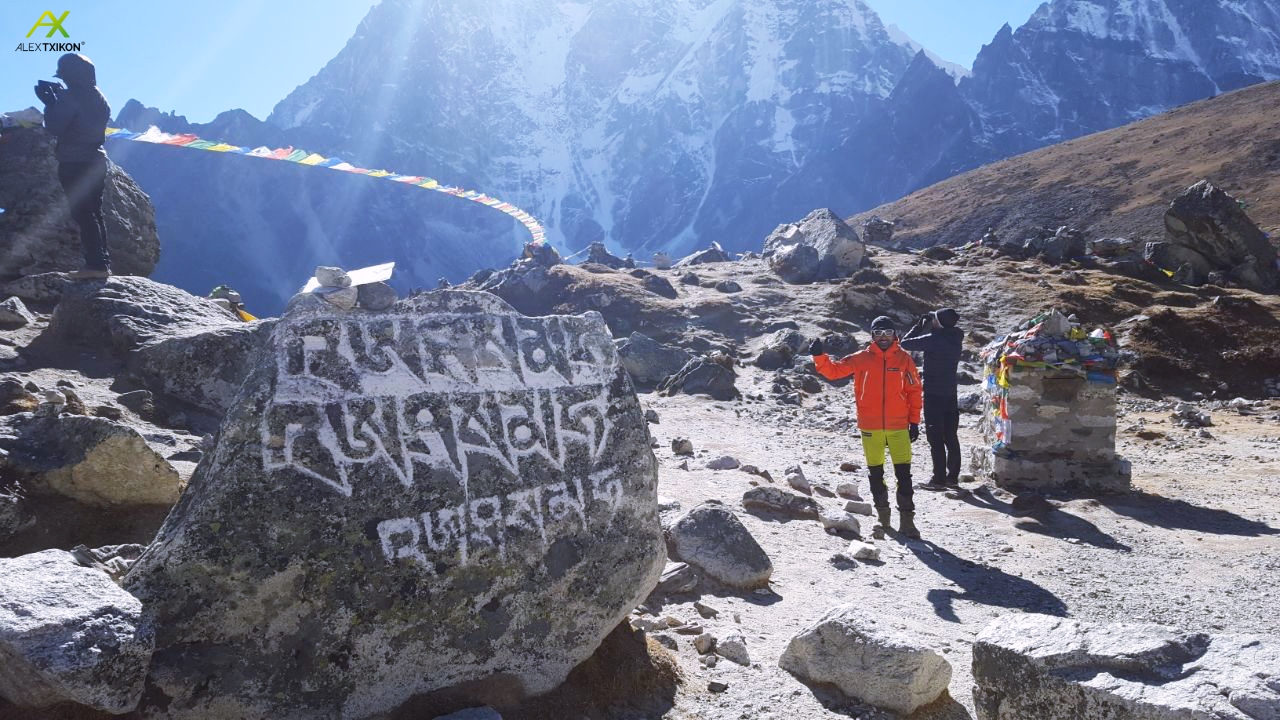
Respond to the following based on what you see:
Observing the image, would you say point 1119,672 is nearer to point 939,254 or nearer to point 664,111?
point 939,254

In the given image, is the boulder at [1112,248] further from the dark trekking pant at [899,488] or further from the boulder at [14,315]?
the boulder at [14,315]

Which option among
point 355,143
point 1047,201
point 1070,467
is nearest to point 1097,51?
point 1047,201

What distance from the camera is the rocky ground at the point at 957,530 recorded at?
3611mm

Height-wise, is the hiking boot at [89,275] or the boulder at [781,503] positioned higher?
the hiking boot at [89,275]

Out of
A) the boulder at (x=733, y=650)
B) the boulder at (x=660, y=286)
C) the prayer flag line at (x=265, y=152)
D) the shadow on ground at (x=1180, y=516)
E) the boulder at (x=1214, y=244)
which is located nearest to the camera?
the boulder at (x=733, y=650)

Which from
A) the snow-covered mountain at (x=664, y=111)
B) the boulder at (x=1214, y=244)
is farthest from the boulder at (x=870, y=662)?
the snow-covered mountain at (x=664, y=111)

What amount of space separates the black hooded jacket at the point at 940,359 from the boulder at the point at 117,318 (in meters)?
6.25

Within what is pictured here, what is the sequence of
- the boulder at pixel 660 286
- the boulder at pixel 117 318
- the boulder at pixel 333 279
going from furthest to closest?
the boulder at pixel 660 286
the boulder at pixel 117 318
the boulder at pixel 333 279

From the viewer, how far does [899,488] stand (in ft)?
18.9

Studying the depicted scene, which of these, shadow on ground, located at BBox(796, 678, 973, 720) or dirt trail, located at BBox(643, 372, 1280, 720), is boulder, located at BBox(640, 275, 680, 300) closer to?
dirt trail, located at BBox(643, 372, 1280, 720)

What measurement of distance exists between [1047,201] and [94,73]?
181 ft

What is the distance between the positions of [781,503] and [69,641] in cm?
467

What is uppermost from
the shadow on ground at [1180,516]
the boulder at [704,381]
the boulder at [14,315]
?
the boulder at [14,315]

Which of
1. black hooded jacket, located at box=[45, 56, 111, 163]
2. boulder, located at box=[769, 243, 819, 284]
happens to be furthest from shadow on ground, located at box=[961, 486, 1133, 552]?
boulder, located at box=[769, 243, 819, 284]
